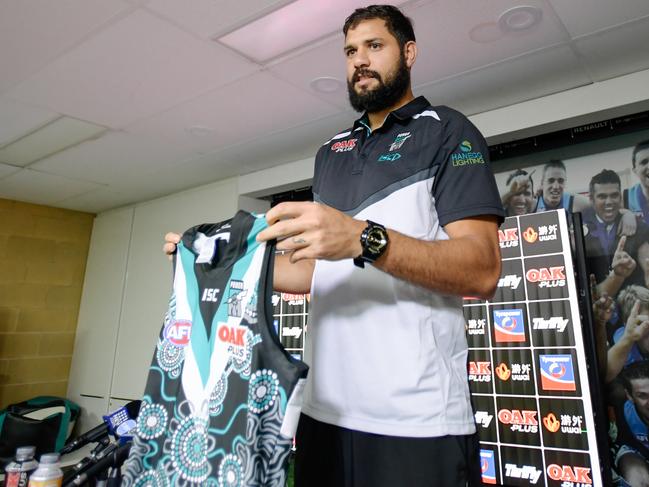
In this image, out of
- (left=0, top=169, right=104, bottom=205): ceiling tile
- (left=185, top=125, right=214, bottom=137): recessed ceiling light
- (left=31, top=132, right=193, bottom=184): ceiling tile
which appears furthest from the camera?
(left=0, top=169, right=104, bottom=205): ceiling tile

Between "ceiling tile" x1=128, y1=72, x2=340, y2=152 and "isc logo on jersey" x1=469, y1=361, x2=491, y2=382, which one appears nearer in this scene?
"isc logo on jersey" x1=469, y1=361, x2=491, y2=382

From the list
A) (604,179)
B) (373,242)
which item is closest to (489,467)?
(604,179)

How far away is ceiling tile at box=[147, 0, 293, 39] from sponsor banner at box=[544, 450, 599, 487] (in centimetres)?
231

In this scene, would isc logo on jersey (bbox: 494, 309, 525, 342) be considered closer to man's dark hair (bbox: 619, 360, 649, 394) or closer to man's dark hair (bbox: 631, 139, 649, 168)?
man's dark hair (bbox: 619, 360, 649, 394)

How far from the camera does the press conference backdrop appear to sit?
6.95 ft

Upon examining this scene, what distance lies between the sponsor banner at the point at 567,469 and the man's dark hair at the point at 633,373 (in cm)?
52

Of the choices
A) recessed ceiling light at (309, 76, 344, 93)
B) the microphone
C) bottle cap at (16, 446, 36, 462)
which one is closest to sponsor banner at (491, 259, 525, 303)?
recessed ceiling light at (309, 76, 344, 93)

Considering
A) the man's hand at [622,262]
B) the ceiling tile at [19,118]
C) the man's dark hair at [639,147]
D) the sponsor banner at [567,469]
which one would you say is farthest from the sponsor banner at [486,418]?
the ceiling tile at [19,118]

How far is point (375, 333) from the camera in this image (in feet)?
2.70

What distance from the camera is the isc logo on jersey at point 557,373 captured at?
2160 mm

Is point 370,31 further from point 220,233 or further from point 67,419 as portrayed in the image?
point 67,419

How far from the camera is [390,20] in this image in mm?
1087

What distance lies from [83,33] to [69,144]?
144cm

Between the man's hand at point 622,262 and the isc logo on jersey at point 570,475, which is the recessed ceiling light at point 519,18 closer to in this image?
the man's hand at point 622,262
